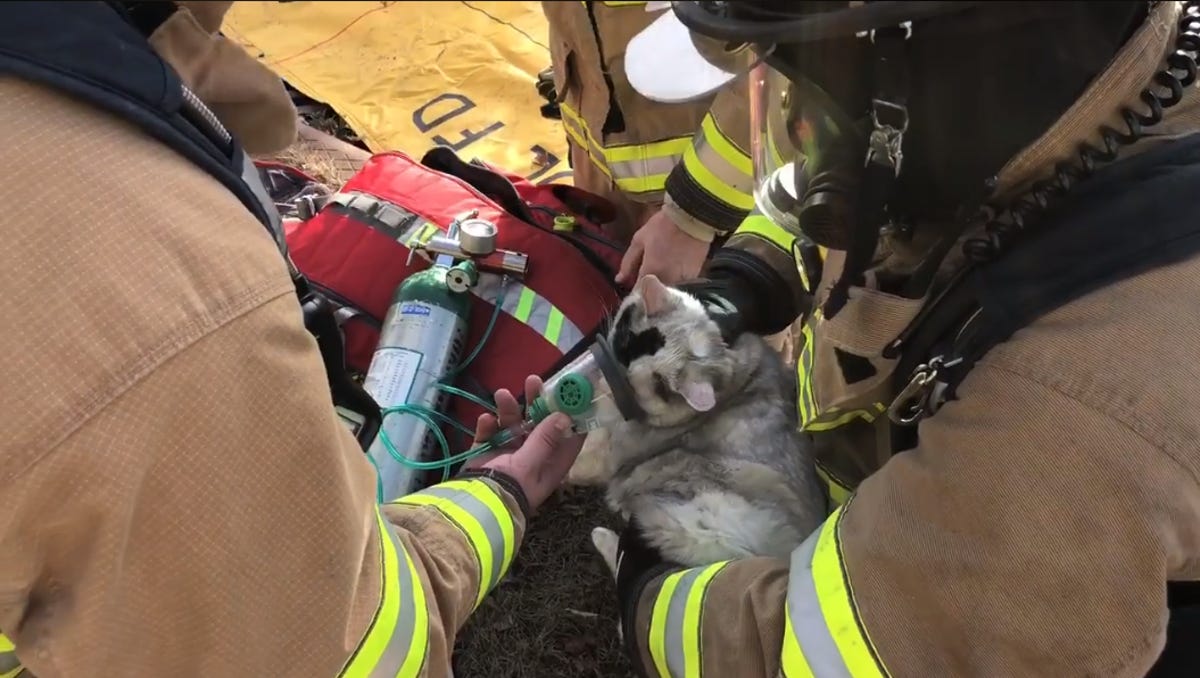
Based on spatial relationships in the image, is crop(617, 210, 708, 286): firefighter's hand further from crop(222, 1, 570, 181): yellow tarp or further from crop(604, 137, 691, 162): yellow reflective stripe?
crop(222, 1, 570, 181): yellow tarp

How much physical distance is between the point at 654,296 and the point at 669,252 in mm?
304

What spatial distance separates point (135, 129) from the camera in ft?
3.14

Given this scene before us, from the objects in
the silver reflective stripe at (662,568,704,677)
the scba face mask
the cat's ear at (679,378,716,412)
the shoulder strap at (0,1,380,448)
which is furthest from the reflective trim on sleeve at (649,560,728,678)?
the shoulder strap at (0,1,380,448)

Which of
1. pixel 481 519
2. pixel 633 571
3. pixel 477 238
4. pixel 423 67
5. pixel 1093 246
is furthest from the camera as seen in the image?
pixel 423 67

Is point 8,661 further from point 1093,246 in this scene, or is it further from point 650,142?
point 650,142

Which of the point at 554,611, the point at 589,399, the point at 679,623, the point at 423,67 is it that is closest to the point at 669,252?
the point at 589,399

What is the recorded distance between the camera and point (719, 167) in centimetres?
217

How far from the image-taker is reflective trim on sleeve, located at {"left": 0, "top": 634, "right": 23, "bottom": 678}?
120 cm

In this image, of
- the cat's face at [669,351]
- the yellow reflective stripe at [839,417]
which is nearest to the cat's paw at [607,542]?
the cat's face at [669,351]

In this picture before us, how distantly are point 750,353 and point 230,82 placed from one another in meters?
1.36

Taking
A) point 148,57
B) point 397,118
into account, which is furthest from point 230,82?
point 397,118

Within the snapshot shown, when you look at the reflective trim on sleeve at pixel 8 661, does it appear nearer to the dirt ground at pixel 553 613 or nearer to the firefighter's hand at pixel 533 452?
the firefighter's hand at pixel 533 452

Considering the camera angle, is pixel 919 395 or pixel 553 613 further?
pixel 553 613

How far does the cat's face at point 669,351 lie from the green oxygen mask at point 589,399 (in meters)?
0.04
